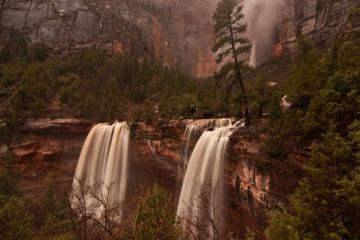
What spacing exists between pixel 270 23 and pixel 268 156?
6586 centimetres

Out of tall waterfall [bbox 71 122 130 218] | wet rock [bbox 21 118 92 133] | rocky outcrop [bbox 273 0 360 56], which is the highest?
rocky outcrop [bbox 273 0 360 56]

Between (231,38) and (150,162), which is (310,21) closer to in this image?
(231,38)

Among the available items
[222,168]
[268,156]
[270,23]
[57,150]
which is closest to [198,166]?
[222,168]

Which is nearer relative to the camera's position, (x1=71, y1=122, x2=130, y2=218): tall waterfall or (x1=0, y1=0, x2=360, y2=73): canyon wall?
(x1=71, y1=122, x2=130, y2=218): tall waterfall

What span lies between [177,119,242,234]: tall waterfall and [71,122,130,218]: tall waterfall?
1476 cm

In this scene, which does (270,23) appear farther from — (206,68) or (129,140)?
(129,140)

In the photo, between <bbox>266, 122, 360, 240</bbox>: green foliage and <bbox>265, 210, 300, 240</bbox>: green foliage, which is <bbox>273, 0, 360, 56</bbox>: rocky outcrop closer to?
<bbox>266, 122, 360, 240</bbox>: green foliage

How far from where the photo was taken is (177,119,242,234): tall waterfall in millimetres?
16922

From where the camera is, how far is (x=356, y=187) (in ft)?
19.8

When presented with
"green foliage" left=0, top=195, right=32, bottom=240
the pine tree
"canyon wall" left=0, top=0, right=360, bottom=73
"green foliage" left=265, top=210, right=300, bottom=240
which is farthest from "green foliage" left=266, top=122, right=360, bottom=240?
"canyon wall" left=0, top=0, right=360, bottom=73

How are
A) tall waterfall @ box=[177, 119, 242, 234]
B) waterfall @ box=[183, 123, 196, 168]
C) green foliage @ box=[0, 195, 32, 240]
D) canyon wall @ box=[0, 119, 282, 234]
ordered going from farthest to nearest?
waterfall @ box=[183, 123, 196, 168] < tall waterfall @ box=[177, 119, 242, 234] < canyon wall @ box=[0, 119, 282, 234] < green foliage @ box=[0, 195, 32, 240]

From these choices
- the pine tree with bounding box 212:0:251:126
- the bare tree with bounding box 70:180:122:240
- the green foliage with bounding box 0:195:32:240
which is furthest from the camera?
the pine tree with bounding box 212:0:251:126

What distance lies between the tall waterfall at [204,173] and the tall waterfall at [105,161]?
1476 centimetres

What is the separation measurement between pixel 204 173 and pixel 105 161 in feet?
69.2
